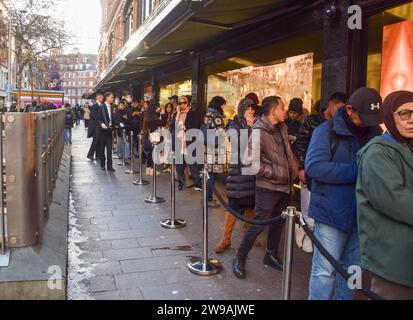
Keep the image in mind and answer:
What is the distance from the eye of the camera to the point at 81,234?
5770 millimetres

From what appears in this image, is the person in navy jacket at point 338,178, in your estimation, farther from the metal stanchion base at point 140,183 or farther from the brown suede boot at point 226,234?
the metal stanchion base at point 140,183

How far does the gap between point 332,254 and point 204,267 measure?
5.53 ft

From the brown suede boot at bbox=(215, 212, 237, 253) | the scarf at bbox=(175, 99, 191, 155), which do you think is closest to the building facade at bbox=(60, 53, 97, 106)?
the scarf at bbox=(175, 99, 191, 155)

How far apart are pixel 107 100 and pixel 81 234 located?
6176 millimetres

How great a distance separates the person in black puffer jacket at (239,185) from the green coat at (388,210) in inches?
94.5

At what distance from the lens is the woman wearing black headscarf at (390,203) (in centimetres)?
228

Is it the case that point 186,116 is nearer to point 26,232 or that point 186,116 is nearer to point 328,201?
point 26,232

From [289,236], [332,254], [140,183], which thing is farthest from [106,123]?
[289,236]

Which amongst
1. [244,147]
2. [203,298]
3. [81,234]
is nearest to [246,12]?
[244,147]

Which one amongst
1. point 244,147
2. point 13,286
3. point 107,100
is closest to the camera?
point 13,286

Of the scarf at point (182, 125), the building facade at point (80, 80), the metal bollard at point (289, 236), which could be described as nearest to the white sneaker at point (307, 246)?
the metal bollard at point (289, 236)

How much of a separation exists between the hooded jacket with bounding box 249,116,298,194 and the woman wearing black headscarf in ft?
5.83

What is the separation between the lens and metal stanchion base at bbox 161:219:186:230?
20.2ft

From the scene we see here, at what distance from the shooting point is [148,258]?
489 centimetres
